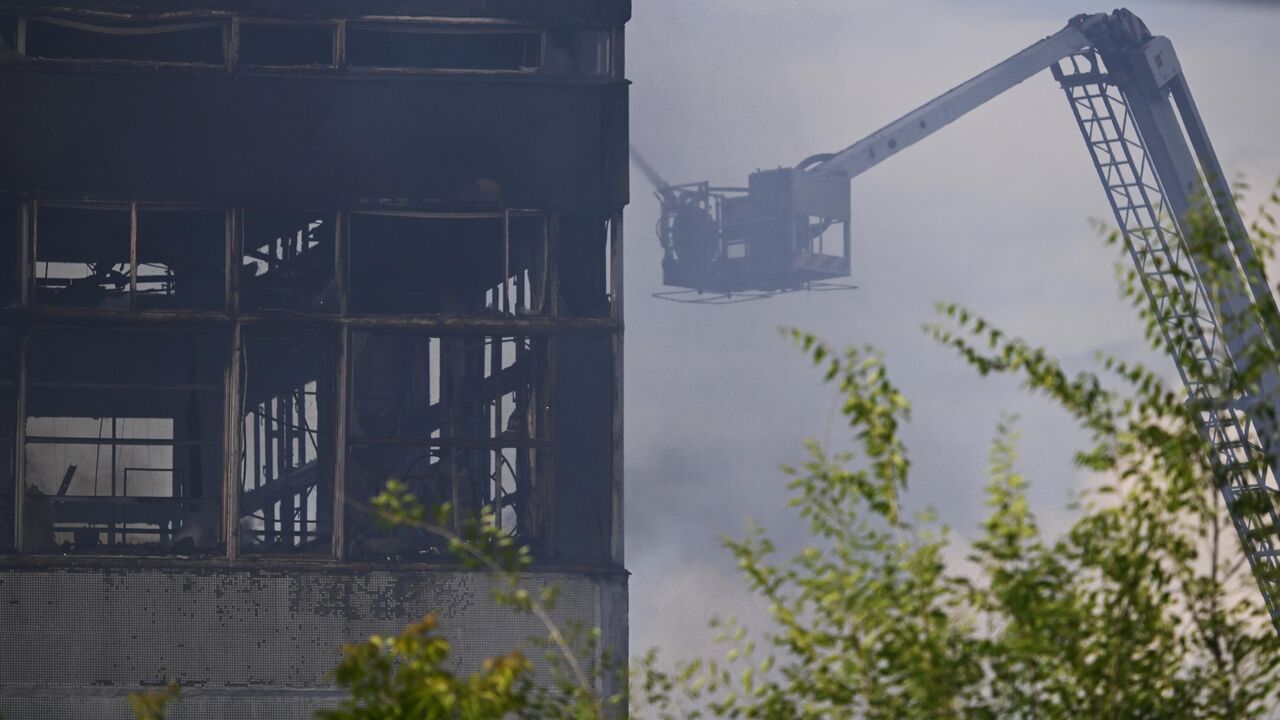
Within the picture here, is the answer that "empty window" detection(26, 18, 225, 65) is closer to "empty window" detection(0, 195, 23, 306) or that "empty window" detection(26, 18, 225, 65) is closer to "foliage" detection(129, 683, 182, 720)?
"empty window" detection(0, 195, 23, 306)

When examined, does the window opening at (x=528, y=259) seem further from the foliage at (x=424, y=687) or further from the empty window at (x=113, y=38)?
the foliage at (x=424, y=687)

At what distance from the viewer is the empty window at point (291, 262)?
32438mm

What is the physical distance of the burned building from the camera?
95.4ft

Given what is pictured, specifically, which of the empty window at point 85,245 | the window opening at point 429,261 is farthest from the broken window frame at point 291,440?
the empty window at point 85,245

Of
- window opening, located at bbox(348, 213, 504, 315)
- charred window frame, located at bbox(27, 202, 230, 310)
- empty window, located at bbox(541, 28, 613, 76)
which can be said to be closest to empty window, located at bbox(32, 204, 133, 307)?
charred window frame, located at bbox(27, 202, 230, 310)

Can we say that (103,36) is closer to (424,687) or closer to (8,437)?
(8,437)

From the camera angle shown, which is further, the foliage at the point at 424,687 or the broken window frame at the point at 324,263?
the broken window frame at the point at 324,263

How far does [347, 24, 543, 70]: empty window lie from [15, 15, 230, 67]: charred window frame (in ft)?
7.53

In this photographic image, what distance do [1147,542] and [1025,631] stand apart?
32.4 inches

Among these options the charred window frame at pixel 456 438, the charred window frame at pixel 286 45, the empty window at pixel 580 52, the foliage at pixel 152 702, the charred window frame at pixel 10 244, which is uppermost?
the charred window frame at pixel 286 45

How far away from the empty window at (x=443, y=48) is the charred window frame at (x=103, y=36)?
7.53ft

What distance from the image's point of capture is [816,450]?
10.1 metres

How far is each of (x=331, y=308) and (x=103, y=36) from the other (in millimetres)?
5604

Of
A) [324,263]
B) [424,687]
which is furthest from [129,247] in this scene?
[424,687]
